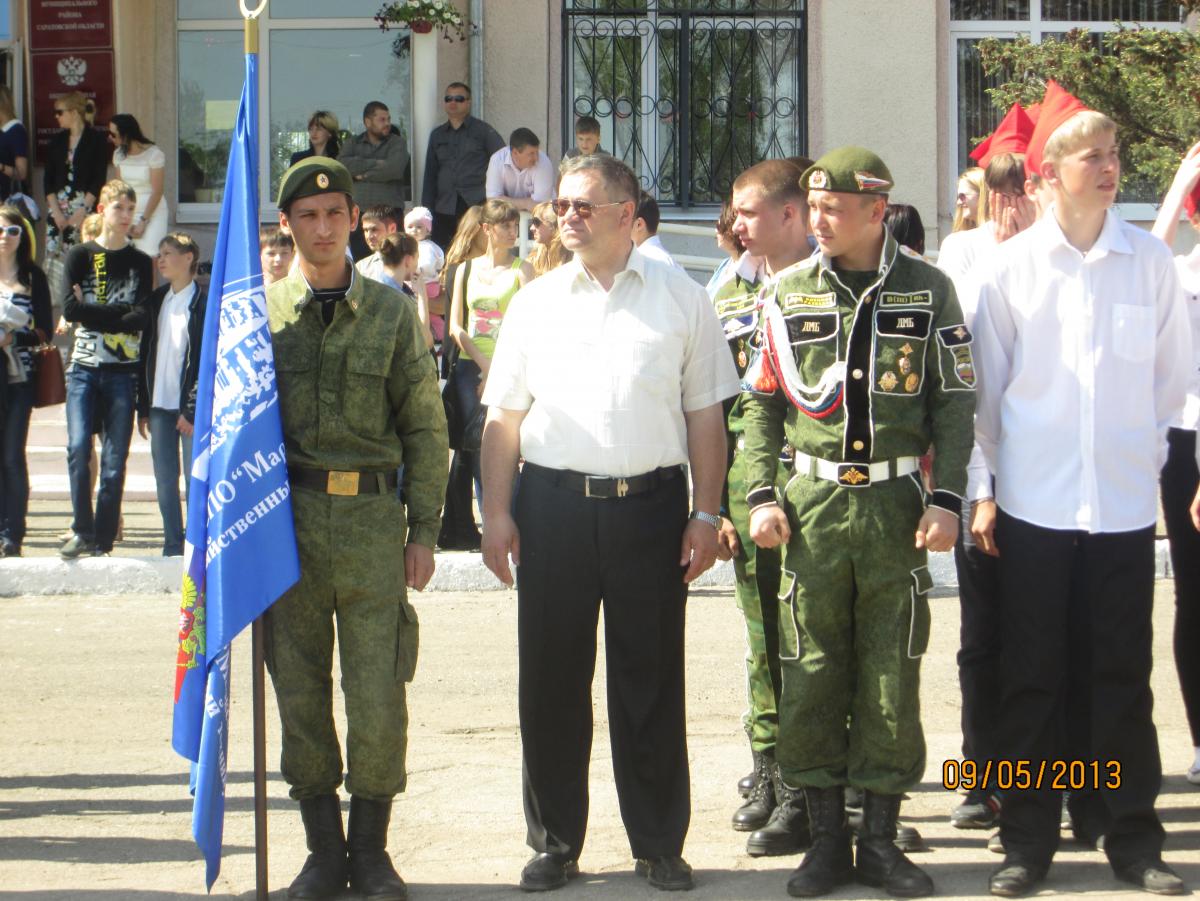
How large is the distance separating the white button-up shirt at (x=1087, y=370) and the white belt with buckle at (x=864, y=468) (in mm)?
336

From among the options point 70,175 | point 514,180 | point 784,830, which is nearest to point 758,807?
point 784,830

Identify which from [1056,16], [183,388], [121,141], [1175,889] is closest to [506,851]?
[1175,889]

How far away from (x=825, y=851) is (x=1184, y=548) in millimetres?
Answer: 1755

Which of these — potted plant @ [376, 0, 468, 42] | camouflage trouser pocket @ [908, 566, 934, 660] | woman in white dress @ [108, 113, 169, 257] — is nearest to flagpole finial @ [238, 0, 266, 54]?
camouflage trouser pocket @ [908, 566, 934, 660]

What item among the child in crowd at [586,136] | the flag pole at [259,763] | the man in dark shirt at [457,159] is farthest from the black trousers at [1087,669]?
the man in dark shirt at [457,159]

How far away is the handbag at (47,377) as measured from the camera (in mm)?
10273

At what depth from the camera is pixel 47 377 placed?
10297 millimetres

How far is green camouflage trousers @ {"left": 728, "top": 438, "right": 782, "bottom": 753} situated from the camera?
5613 millimetres

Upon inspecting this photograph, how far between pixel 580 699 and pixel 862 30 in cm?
1189

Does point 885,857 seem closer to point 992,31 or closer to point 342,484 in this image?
point 342,484

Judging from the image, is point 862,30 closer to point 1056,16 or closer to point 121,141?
point 1056,16

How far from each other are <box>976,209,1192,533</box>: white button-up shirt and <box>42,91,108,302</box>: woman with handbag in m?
11.8

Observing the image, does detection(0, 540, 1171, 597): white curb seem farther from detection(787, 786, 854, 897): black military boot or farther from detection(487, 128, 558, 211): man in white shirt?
detection(487, 128, 558, 211): man in white shirt
